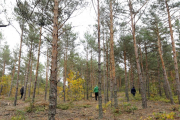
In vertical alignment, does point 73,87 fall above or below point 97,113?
above

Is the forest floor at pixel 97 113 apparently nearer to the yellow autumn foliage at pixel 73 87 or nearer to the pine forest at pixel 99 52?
the pine forest at pixel 99 52

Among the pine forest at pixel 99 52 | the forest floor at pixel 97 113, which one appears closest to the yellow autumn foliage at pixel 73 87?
the pine forest at pixel 99 52

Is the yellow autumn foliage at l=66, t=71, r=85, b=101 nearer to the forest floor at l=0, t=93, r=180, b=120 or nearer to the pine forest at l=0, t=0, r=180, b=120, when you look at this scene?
the pine forest at l=0, t=0, r=180, b=120

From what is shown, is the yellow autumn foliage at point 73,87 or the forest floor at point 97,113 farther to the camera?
the yellow autumn foliage at point 73,87

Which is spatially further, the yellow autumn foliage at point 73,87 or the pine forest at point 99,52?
the yellow autumn foliage at point 73,87

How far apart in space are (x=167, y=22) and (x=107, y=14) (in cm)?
500

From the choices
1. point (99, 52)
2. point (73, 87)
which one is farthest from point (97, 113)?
point (73, 87)

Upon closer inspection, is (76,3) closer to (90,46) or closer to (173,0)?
(173,0)

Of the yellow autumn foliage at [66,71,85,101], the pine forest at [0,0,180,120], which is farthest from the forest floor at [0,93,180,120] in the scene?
the yellow autumn foliage at [66,71,85,101]

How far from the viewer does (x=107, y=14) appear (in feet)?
29.4

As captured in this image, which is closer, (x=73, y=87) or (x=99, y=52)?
(x=99, y=52)

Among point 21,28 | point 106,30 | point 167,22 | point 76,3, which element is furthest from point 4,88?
point 167,22

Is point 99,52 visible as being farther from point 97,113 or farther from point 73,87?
point 73,87

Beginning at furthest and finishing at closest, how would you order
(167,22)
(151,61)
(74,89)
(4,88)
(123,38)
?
(4,88), (151,61), (74,89), (123,38), (167,22)
